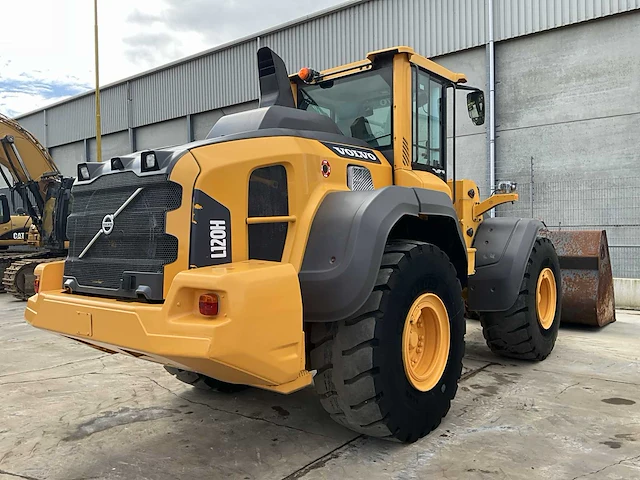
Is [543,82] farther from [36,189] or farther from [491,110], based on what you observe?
[36,189]

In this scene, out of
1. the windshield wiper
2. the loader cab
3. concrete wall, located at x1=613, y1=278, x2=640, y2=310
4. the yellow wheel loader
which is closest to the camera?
the yellow wheel loader

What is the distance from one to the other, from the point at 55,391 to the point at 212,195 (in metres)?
3.05

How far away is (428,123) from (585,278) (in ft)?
12.7

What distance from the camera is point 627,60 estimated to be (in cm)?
1112

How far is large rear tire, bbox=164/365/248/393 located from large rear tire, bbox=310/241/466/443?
5.05 ft

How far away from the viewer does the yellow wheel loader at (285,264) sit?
280cm

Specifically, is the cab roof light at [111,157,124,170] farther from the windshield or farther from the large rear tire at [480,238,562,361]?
the large rear tire at [480,238,562,361]

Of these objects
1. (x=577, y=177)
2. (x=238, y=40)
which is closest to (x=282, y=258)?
(x=577, y=177)

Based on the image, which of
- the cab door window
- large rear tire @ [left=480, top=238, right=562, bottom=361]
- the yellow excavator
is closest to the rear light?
the cab door window

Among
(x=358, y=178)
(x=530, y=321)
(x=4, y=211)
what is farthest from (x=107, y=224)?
(x=4, y=211)

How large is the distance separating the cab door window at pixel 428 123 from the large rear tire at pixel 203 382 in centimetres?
240

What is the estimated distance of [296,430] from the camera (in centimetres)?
385

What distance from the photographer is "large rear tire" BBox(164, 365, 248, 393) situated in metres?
4.57

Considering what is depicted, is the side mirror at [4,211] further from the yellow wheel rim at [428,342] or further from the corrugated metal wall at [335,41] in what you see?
the yellow wheel rim at [428,342]
